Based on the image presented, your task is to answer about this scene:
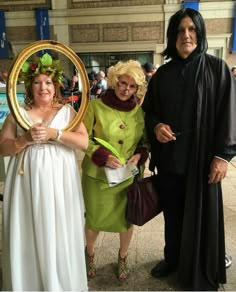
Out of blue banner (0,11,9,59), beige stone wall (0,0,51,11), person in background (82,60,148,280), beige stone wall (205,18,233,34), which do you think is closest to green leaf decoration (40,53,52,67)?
person in background (82,60,148,280)

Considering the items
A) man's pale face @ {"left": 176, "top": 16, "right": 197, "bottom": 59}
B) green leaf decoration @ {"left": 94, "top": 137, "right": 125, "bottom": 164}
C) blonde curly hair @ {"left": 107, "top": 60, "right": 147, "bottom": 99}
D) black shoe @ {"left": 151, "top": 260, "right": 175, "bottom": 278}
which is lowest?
black shoe @ {"left": 151, "top": 260, "right": 175, "bottom": 278}

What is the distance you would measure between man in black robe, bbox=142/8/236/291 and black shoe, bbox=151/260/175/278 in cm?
18

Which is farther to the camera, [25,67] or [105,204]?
[105,204]

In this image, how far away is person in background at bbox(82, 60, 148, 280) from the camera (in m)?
1.84

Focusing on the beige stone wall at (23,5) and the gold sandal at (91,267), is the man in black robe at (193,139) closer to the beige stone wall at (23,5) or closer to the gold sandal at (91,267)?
the gold sandal at (91,267)

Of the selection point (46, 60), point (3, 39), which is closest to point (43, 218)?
point (46, 60)

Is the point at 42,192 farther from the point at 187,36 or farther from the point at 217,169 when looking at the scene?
the point at 187,36

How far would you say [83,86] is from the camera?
1653 mm

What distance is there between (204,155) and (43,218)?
1.05 metres

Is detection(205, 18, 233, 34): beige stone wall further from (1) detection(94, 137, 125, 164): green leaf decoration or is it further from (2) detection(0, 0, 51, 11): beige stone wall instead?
(1) detection(94, 137, 125, 164): green leaf decoration

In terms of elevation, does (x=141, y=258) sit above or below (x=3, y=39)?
below

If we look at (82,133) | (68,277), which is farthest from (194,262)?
(82,133)

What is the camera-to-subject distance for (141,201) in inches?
76.1

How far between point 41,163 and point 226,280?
5.20ft
